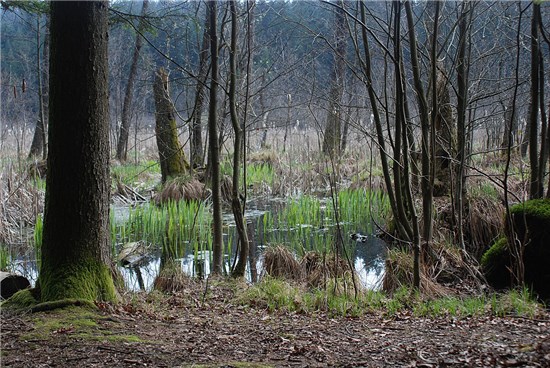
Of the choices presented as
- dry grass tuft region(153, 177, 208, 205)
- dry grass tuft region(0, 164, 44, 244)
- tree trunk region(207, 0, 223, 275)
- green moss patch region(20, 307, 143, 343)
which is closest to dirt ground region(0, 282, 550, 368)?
green moss patch region(20, 307, 143, 343)

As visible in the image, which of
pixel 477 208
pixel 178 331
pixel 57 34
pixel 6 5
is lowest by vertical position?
pixel 178 331

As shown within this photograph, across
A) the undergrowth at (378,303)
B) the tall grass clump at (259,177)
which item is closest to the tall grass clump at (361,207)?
the tall grass clump at (259,177)

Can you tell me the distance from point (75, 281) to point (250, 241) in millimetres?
4186

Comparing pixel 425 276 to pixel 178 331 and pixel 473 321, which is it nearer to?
pixel 473 321

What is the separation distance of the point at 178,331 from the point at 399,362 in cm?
149

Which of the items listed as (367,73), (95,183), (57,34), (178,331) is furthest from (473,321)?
(57,34)

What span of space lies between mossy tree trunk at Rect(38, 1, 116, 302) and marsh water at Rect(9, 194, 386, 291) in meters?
2.02

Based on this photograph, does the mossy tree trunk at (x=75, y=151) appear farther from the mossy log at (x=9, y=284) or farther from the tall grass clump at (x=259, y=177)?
the tall grass clump at (x=259, y=177)

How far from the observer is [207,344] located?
10.8ft

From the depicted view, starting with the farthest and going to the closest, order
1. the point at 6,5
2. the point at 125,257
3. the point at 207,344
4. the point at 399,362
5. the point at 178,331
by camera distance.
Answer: the point at 125,257 → the point at 6,5 → the point at 178,331 → the point at 207,344 → the point at 399,362

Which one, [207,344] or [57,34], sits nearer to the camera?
[207,344]

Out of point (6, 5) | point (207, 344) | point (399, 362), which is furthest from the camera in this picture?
point (6, 5)

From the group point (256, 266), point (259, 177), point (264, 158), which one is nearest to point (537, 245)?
point (256, 266)

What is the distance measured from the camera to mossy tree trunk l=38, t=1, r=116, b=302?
12.2 ft
